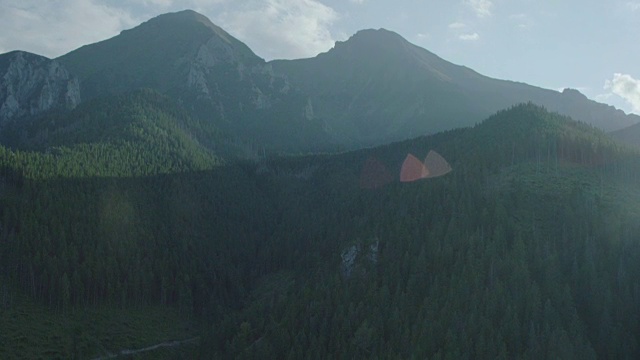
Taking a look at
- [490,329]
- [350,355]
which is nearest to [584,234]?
[490,329]

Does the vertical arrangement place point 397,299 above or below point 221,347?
above

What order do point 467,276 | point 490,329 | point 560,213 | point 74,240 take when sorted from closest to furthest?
point 490,329, point 467,276, point 560,213, point 74,240

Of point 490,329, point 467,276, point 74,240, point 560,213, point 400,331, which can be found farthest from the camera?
point 74,240

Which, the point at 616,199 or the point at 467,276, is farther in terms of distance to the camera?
the point at 616,199

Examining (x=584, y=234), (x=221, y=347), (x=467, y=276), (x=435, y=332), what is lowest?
(x=221, y=347)

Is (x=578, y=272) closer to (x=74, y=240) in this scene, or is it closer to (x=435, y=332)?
(x=435, y=332)

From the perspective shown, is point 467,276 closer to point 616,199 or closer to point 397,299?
point 397,299

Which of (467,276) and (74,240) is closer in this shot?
(467,276)

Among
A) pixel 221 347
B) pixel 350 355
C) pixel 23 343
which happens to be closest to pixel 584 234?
pixel 350 355

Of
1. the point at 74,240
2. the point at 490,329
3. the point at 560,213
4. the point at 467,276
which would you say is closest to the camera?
the point at 490,329
